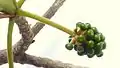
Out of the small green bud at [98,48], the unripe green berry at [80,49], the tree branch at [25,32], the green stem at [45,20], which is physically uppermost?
the tree branch at [25,32]

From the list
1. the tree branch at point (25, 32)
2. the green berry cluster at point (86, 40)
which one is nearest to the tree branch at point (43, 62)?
the tree branch at point (25, 32)

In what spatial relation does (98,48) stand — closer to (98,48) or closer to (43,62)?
(98,48)

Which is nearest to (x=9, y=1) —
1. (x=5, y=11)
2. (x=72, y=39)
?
(x=5, y=11)

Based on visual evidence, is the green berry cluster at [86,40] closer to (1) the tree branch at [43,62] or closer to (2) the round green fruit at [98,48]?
(2) the round green fruit at [98,48]

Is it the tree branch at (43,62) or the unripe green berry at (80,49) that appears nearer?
the unripe green berry at (80,49)

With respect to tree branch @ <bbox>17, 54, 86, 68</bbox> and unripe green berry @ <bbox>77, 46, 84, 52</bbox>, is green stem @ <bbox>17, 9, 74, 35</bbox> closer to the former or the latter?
unripe green berry @ <bbox>77, 46, 84, 52</bbox>

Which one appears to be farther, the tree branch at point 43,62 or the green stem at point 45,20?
the tree branch at point 43,62

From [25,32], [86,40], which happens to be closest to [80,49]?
[86,40]

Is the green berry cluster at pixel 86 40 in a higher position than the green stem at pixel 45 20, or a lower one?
lower

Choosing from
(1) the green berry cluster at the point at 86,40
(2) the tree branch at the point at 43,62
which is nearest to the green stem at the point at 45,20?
(1) the green berry cluster at the point at 86,40

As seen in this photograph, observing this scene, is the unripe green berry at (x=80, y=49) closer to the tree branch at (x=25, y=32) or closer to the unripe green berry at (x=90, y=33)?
the unripe green berry at (x=90, y=33)
